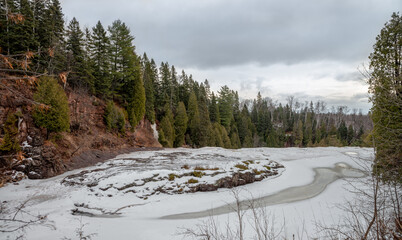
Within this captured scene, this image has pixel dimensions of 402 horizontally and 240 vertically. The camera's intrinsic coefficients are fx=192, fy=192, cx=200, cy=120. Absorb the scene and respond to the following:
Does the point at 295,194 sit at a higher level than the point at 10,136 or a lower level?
lower

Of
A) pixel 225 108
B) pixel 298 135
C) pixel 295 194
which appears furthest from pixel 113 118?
pixel 298 135

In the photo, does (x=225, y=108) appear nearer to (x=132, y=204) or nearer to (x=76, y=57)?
(x=76, y=57)

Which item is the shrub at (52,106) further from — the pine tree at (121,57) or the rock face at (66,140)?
the pine tree at (121,57)

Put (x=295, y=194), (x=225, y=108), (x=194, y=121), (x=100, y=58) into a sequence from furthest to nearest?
(x=225, y=108) < (x=194, y=121) < (x=100, y=58) < (x=295, y=194)

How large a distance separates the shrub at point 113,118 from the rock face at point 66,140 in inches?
28.4

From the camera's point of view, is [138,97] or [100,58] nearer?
[100,58]

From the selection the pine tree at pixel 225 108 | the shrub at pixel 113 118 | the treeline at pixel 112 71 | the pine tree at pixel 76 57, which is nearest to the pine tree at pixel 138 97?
the treeline at pixel 112 71

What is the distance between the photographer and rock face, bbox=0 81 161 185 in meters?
11.8

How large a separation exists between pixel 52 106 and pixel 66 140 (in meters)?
3.51

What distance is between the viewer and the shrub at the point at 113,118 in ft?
69.8

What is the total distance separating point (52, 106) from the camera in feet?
43.5

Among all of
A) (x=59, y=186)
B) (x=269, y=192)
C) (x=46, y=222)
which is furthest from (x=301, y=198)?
(x=59, y=186)

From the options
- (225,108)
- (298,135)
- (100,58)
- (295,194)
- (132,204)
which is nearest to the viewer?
(132,204)

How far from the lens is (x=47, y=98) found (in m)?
13.4
